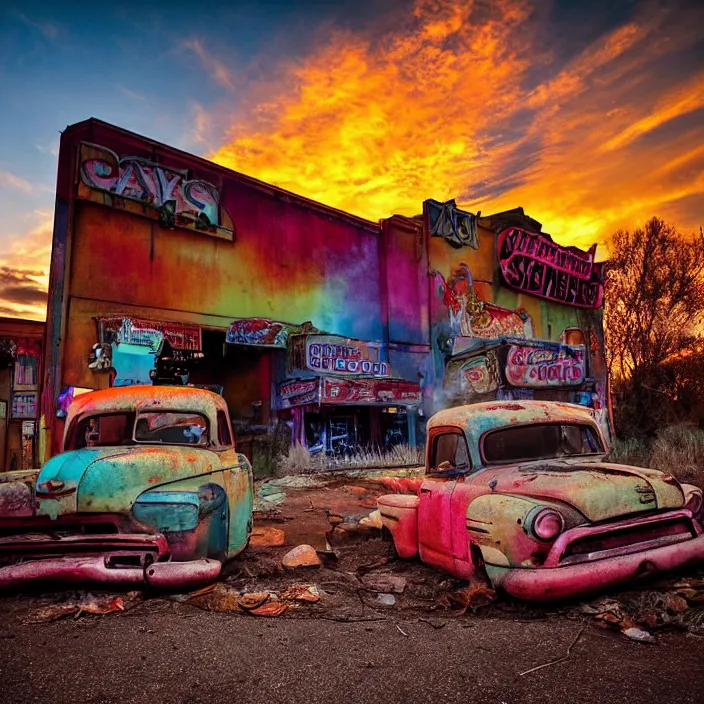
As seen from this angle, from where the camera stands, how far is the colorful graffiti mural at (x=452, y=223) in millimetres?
21266

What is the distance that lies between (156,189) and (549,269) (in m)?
18.0

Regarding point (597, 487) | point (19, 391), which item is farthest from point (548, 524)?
point (19, 391)

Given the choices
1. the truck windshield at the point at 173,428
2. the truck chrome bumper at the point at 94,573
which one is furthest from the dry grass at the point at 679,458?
the truck chrome bumper at the point at 94,573

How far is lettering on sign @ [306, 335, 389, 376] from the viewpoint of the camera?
635 inches

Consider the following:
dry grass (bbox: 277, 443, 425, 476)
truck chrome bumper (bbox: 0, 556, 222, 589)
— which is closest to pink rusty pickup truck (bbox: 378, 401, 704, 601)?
truck chrome bumper (bbox: 0, 556, 222, 589)

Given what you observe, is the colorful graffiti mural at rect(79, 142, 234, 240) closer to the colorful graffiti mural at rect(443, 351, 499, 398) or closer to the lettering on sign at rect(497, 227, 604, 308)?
the colorful graffiti mural at rect(443, 351, 499, 398)

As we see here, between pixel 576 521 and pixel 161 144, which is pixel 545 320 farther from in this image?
pixel 576 521

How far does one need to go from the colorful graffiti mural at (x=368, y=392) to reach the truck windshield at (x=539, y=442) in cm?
1042

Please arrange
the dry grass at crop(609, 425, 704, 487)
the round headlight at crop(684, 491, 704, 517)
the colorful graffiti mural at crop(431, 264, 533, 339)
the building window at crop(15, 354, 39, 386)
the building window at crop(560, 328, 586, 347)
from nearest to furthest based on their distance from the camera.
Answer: the round headlight at crop(684, 491, 704, 517) < the dry grass at crop(609, 425, 704, 487) < the building window at crop(15, 354, 39, 386) < the colorful graffiti mural at crop(431, 264, 533, 339) < the building window at crop(560, 328, 586, 347)

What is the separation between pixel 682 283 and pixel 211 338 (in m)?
18.2

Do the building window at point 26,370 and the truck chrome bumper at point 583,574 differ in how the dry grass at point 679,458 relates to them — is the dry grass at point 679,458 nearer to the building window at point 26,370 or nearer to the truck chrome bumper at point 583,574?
the truck chrome bumper at point 583,574

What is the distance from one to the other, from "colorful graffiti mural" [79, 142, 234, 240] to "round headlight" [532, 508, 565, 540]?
12.8 metres

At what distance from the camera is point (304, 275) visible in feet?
57.7

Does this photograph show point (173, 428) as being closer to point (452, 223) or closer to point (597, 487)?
point (597, 487)
